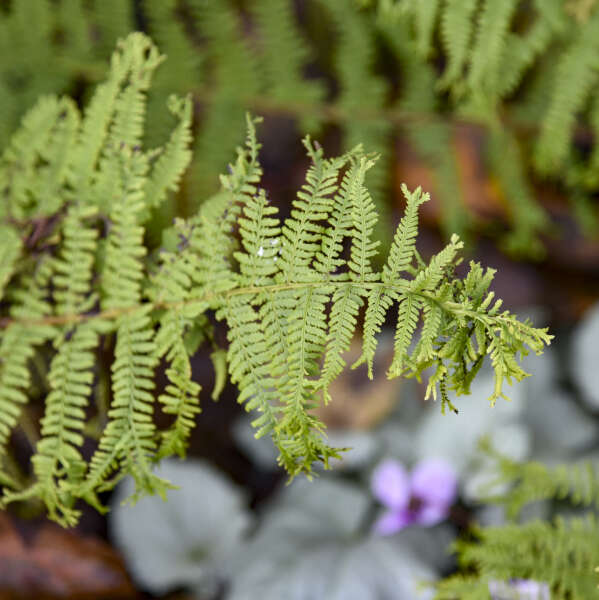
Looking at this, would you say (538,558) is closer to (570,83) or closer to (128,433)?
(128,433)

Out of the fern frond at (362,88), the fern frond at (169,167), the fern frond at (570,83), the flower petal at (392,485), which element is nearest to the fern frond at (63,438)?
the fern frond at (169,167)

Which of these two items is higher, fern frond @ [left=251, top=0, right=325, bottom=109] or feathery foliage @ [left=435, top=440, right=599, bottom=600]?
fern frond @ [left=251, top=0, right=325, bottom=109]

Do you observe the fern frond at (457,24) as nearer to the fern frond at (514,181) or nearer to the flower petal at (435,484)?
the fern frond at (514,181)

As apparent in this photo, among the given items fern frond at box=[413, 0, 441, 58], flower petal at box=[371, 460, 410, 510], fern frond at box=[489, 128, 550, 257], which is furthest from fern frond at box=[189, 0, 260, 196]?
flower petal at box=[371, 460, 410, 510]

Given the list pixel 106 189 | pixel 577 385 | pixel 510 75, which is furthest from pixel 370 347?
pixel 577 385

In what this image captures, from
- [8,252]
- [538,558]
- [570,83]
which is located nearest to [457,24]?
[570,83]

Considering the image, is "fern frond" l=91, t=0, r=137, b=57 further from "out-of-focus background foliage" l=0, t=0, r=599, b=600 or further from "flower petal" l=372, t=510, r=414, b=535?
"flower petal" l=372, t=510, r=414, b=535
